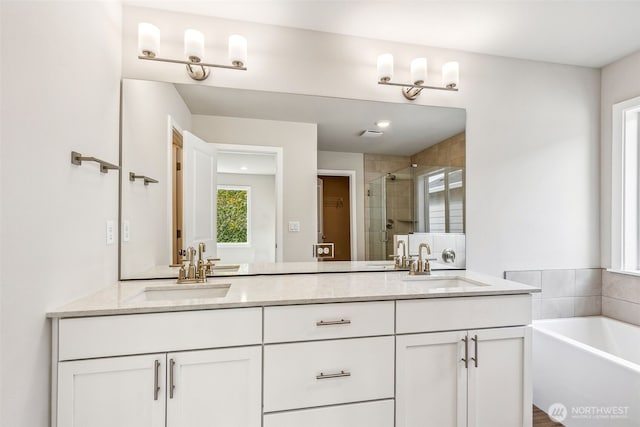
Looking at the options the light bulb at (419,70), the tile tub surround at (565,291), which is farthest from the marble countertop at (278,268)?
the light bulb at (419,70)

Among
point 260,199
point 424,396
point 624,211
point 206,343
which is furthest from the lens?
point 624,211

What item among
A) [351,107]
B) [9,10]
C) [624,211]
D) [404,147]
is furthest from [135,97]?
[624,211]

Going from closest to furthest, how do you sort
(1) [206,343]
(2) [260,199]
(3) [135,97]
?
(1) [206,343], (3) [135,97], (2) [260,199]

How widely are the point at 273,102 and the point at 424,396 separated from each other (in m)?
1.75

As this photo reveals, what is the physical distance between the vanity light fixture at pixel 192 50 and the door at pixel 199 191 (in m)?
0.37

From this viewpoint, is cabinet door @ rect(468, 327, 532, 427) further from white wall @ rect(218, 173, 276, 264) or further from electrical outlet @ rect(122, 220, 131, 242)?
electrical outlet @ rect(122, 220, 131, 242)

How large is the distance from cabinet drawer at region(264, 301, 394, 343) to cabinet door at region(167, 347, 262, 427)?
0.40 feet

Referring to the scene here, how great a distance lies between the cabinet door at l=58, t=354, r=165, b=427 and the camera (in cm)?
113

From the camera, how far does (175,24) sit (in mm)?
1812

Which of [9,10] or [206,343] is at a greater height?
[9,10]

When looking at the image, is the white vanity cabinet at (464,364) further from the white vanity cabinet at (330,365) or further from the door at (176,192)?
the door at (176,192)

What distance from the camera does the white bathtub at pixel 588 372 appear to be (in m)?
1.59

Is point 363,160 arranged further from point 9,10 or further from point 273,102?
point 9,10

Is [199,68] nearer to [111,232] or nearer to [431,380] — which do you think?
[111,232]
